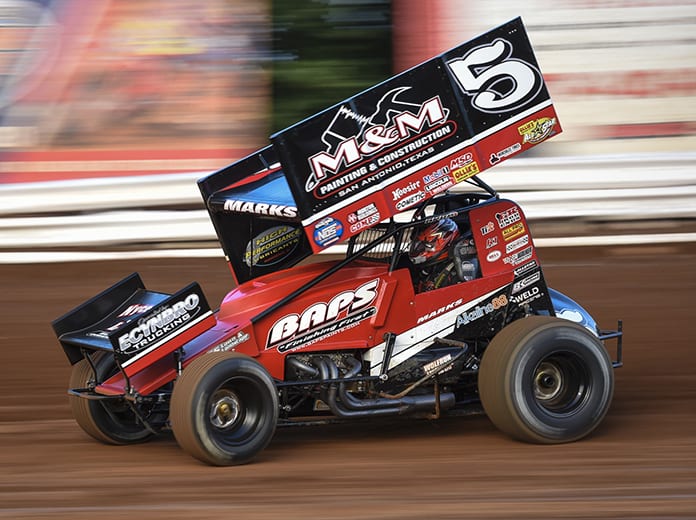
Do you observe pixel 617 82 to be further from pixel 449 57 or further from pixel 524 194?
pixel 449 57

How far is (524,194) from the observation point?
1313cm

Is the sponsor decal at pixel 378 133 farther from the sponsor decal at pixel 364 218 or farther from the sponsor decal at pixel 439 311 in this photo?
the sponsor decal at pixel 439 311

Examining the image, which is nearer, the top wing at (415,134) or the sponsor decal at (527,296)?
the top wing at (415,134)

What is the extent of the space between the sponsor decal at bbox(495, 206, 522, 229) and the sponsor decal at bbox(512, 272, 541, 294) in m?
0.38

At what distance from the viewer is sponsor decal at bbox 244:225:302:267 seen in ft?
25.0

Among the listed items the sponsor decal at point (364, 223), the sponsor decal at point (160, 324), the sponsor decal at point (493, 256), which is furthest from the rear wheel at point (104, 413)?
the sponsor decal at point (493, 256)

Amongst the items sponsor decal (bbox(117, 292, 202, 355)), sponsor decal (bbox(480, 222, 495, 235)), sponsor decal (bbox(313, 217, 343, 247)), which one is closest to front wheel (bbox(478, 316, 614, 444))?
sponsor decal (bbox(480, 222, 495, 235))

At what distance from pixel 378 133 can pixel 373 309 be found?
1.12 meters

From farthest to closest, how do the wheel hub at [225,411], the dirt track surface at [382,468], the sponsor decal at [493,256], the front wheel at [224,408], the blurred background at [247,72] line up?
the blurred background at [247,72], the sponsor decal at [493,256], the wheel hub at [225,411], the front wheel at [224,408], the dirt track surface at [382,468]

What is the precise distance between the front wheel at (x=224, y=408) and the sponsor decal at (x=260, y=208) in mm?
934

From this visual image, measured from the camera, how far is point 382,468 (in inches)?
256

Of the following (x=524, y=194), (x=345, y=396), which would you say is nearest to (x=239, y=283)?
(x=345, y=396)

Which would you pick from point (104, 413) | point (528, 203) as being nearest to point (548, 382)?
point (104, 413)

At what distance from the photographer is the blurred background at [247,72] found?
44.2ft
